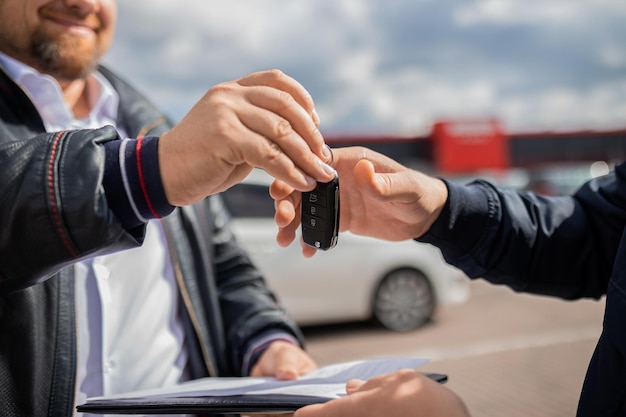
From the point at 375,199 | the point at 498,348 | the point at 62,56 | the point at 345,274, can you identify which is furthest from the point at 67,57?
the point at 498,348

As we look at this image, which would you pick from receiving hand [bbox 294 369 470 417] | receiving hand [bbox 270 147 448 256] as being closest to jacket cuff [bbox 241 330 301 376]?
receiving hand [bbox 270 147 448 256]

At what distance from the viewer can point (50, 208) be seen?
78 centimetres

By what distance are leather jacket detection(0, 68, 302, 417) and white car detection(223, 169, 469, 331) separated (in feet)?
9.94

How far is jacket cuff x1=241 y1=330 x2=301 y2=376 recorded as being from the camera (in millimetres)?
1479

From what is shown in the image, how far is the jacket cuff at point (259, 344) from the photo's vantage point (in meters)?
1.48

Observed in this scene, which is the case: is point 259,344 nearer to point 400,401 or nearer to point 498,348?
point 400,401

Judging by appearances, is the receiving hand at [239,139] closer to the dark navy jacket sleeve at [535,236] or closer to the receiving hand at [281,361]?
the dark navy jacket sleeve at [535,236]

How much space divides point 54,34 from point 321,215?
859 mm

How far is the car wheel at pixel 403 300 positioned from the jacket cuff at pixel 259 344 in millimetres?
3935

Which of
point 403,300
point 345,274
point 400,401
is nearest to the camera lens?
point 400,401

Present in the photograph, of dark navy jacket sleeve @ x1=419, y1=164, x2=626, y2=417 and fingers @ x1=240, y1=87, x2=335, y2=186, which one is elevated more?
fingers @ x1=240, y1=87, x2=335, y2=186

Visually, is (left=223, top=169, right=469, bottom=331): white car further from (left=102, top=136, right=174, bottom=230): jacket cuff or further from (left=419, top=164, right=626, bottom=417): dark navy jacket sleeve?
(left=102, top=136, right=174, bottom=230): jacket cuff

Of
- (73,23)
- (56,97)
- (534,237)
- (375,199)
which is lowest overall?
(534,237)

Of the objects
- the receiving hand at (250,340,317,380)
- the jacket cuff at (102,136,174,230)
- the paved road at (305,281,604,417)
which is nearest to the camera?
the jacket cuff at (102,136,174,230)
